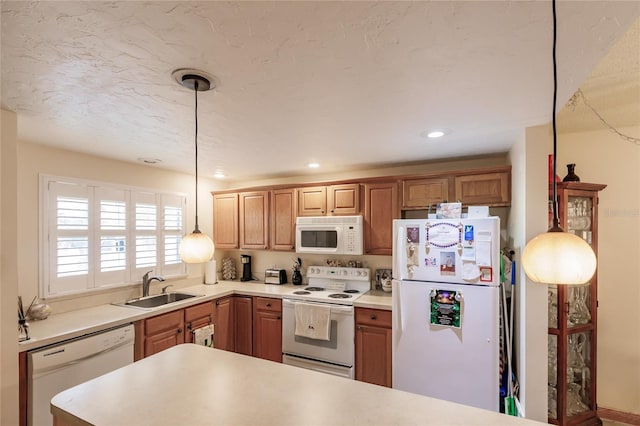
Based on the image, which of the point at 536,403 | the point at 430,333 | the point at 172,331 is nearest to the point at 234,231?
the point at 172,331

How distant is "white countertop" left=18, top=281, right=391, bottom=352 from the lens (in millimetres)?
2074

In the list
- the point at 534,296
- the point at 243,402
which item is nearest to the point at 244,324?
the point at 243,402

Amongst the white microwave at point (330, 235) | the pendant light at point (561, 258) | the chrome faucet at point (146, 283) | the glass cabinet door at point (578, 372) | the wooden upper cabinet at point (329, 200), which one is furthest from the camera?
the wooden upper cabinet at point (329, 200)

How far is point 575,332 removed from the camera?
95.7 inches

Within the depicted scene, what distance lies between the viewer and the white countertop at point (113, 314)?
207 centimetres

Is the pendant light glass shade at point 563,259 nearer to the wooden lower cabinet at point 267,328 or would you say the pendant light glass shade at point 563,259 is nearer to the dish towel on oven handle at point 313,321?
the dish towel on oven handle at point 313,321

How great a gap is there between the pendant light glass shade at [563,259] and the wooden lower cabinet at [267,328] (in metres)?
2.71

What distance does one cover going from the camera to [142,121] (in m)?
1.96

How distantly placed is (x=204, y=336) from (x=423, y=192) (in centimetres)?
264

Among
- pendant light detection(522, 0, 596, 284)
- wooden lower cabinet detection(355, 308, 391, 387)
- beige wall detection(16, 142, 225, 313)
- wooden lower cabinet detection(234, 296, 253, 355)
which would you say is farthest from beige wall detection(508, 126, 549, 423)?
beige wall detection(16, 142, 225, 313)

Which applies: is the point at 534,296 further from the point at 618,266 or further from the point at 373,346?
the point at 373,346

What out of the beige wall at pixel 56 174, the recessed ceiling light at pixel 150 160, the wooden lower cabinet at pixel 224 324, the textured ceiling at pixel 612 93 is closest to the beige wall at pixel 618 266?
the textured ceiling at pixel 612 93

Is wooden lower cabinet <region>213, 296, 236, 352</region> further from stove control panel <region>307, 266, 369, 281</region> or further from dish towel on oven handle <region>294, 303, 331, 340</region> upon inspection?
stove control panel <region>307, 266, 369, 281</region>

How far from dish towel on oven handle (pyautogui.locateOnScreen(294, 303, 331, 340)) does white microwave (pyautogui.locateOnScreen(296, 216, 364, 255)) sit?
63 centimetres
